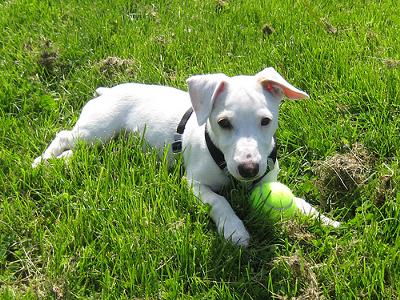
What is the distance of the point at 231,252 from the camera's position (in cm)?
275

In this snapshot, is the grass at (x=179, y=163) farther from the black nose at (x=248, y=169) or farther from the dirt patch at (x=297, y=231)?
the black nose at (x=248, y=169)

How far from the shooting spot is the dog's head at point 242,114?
2.77m

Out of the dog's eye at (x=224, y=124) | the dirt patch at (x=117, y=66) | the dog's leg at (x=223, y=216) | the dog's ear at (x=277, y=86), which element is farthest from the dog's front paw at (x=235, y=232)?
the dirt patch at (x=117, y=66)

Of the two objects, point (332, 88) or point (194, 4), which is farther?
point (194, 4)

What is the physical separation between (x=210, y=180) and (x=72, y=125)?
1.40 m

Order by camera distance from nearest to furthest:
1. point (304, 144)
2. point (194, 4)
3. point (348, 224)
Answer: point (348, 224)
point (304, 144)
point (194, 4)

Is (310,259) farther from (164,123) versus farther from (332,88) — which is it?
(332,88)

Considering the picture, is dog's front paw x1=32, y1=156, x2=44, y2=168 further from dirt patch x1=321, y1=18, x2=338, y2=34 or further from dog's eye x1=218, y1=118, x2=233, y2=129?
dirt patch x1=321, y1=18, x2=338, y2=34

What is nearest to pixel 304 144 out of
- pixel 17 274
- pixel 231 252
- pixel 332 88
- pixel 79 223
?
pixel 332 88

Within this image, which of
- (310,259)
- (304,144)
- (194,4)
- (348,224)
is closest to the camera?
(310,259)

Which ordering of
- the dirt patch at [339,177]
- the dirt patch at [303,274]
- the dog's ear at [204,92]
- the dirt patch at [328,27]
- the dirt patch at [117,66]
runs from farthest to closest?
the dirt patch at [328,27]
the dirt patch at [117,66]
the dirt patch at [339,177]
the dog's ear at [204,92]
the dirt patch at [303,274]

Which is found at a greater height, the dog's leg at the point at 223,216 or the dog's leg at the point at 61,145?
the dog's leg at the point at 223,216

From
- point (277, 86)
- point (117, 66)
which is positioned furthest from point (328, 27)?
point (277, 86)

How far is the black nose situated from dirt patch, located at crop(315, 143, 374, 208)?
740mm
